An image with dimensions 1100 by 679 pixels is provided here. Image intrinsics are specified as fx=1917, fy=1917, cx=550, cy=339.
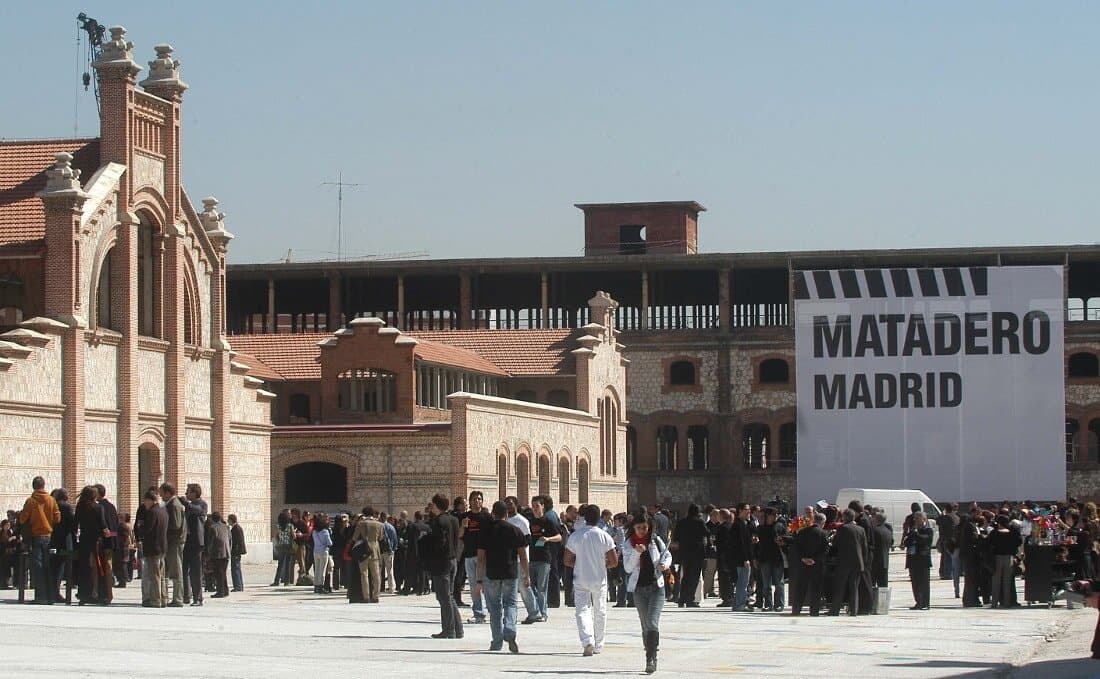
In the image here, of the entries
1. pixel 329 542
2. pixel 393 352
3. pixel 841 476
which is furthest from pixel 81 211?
pixel 841 476

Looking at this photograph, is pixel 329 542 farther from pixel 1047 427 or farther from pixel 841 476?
pixel 1047 427

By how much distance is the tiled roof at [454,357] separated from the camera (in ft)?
184

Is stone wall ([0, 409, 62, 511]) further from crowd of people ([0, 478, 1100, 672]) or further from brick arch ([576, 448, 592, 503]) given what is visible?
brick arch ([576, 448, 592, 503])

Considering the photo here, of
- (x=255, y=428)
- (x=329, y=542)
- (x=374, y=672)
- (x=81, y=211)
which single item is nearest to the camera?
(x=374, y=672)

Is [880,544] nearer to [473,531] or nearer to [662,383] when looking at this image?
[473,531]

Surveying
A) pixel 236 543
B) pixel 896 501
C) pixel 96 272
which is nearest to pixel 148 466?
pixel 96 272

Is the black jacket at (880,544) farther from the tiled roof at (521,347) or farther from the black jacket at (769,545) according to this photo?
the tiled roof at (521,347)

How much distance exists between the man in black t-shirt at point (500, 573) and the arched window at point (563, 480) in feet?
121

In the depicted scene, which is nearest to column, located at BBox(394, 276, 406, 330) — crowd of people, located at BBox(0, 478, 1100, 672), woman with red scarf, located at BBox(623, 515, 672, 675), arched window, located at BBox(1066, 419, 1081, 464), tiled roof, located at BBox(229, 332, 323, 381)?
tiled roof, located at BBox(229, 332, 323, 381)

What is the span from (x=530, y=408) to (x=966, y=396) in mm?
16404

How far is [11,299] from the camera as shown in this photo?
3719cm

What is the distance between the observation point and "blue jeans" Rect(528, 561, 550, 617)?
24.8 meters

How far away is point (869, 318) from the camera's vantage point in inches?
2479

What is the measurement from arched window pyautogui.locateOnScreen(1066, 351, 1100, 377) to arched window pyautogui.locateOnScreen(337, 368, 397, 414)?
105 ft
